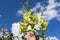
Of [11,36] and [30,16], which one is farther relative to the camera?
[11,36]

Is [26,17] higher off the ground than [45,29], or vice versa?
[26,17]

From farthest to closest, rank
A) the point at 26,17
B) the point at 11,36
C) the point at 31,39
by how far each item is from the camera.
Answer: the point at 11,36 → the point at 26,17 → the point at 31,39

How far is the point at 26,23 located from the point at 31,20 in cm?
11

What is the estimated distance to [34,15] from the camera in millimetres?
3492

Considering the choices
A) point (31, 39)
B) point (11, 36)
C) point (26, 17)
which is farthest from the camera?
point (11, 36)

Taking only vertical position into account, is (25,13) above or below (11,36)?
below

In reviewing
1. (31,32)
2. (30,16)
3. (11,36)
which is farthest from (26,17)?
(11,36)

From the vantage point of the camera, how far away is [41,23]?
3.44 meters

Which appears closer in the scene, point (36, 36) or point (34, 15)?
point (36, 36)

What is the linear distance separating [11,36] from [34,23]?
A: 735 centimetres

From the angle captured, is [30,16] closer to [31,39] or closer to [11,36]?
[31,39]

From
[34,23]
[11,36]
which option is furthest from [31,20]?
[11,36]

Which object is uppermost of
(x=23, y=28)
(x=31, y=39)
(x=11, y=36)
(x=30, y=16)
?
(x=11, y=36)

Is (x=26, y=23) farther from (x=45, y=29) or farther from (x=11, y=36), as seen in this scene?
(x=11, y=36)
